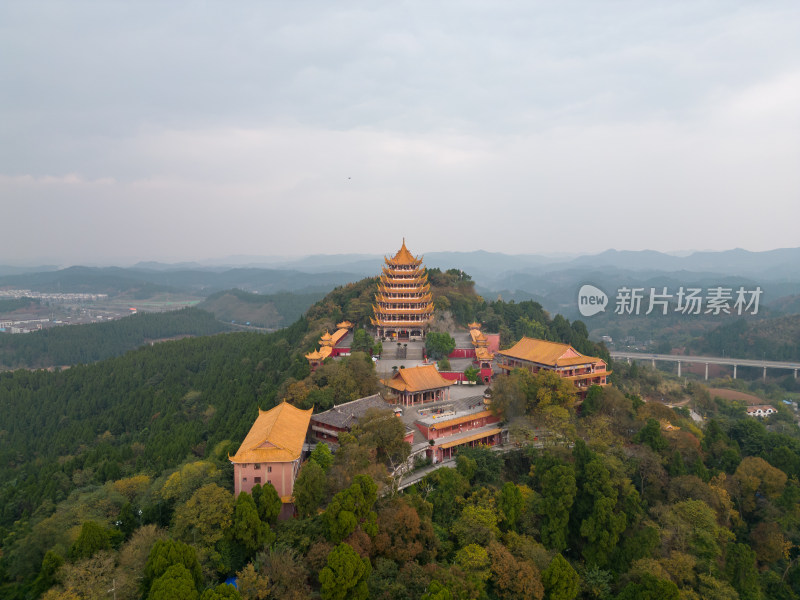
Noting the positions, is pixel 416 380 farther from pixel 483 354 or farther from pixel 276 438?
pixel 276 438

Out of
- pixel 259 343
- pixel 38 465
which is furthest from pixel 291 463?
pixel 259 343

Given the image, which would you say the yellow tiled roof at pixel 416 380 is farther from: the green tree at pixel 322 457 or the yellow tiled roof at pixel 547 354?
the green tree at pixel 322 457

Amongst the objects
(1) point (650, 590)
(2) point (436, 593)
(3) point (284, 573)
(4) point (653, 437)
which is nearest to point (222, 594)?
(3) point (284, 573)

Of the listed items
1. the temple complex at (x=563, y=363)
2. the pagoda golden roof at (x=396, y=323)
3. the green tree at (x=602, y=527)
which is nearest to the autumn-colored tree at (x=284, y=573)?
the green tree at (x=602, y=527)

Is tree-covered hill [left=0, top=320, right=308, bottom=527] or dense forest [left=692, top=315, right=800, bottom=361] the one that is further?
dense forest [left=692, top=315, right=800, bottom=361]

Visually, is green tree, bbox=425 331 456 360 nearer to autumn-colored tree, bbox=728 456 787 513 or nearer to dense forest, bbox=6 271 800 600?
dense forest, bbox=6 271 800 600

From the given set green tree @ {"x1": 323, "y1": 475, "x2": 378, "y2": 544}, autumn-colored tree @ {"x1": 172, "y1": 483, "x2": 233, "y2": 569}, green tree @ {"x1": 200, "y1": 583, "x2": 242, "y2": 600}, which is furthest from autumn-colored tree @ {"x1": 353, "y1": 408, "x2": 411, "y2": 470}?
green tree @ {"x1": 200, "y1": 583, "x2": 242, "y2": 600}
